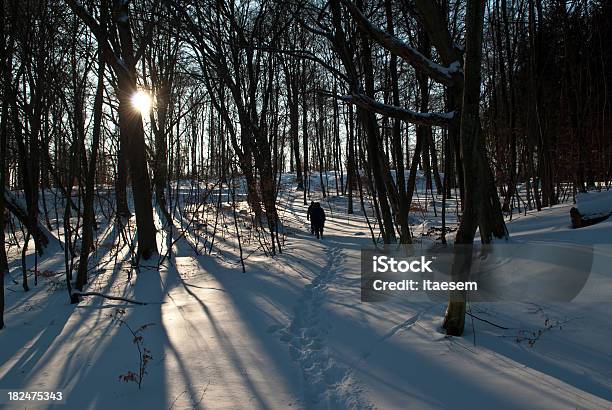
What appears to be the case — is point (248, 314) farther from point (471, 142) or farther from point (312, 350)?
point (471, 142)

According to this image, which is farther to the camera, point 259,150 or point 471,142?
point 259,150

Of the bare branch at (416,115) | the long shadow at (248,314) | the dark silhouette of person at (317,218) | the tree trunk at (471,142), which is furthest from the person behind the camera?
the dark silhouette of person at (317,218)

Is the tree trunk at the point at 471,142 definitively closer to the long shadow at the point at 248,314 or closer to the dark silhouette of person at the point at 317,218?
the long shadow at the point at 248,314

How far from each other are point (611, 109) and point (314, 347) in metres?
16.8

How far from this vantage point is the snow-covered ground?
300 cm

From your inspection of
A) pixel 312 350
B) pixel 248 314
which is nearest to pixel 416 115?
pixel 312 350

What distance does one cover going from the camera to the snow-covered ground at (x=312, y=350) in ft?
9.86

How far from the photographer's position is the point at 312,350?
13.4ft

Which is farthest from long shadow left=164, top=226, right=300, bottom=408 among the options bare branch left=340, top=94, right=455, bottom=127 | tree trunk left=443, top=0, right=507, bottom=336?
bare branch left=340, top=94, right=455, bottom=127

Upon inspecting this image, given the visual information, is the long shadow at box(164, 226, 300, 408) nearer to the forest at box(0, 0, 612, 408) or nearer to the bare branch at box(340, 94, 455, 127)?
the forest at box(0, 0, 612, 408)

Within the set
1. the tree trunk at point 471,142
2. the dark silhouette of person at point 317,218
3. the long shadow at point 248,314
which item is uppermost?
the tree trunk at point 471,142

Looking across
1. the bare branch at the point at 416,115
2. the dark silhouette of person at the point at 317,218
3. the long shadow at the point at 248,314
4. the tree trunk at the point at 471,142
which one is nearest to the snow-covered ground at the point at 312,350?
the long shadow at the point at 248,314

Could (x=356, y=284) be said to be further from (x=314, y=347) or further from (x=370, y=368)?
(x=370, y=368)

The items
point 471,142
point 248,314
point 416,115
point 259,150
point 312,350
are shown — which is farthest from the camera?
point 259,150
